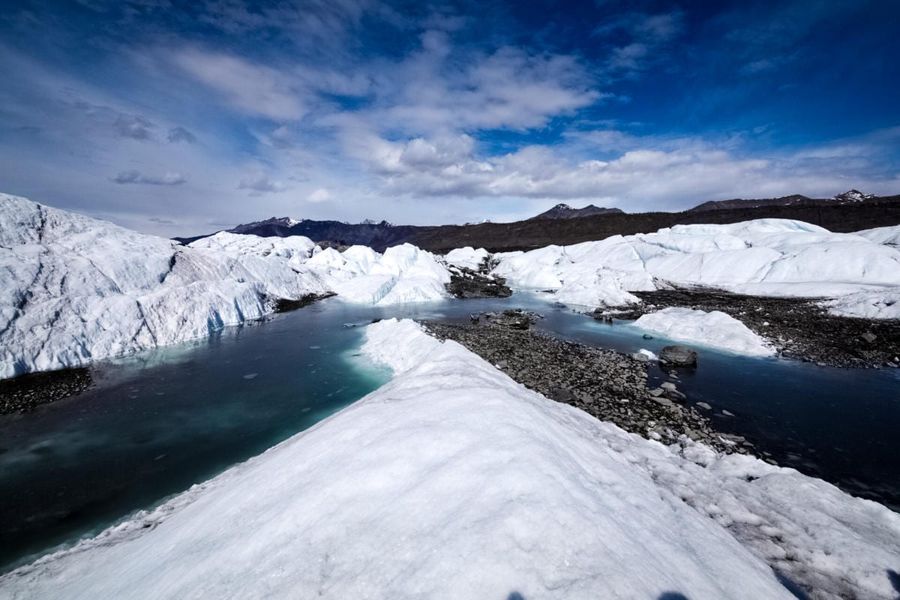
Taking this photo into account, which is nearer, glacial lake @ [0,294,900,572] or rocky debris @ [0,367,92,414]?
glacial lake @ [0,294,900,572]

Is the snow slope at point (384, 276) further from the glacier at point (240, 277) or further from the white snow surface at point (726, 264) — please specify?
the white snow surface at point (726, 264)

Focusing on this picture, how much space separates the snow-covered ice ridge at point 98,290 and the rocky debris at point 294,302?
818 mm

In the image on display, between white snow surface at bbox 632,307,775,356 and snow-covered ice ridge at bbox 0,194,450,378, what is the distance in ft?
80.0

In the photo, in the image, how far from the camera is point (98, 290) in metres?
15.8

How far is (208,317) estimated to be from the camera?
20047 mm

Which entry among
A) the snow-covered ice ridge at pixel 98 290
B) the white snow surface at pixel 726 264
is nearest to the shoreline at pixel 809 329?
the white snow surface at pixel 726 264

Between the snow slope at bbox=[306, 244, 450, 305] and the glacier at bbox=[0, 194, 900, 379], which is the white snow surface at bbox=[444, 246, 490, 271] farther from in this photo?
the snow slope at bbox=[306, 244, 450, 305]

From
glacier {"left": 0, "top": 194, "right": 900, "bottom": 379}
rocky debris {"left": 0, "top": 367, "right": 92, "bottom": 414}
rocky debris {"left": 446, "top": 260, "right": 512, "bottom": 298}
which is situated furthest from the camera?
rocky debris {"left": 446, "top": 260, "right": 512, "bottom": 298}

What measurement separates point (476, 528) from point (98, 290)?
19764mm

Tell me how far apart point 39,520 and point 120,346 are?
11.1m

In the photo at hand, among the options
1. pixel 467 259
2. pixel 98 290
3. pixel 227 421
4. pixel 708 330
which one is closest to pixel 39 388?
pixel 98 290

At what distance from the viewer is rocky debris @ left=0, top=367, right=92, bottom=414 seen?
35.9 feet

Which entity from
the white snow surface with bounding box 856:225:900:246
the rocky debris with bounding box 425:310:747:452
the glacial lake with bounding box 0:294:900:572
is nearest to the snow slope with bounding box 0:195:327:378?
the glacial lake with bounding box 0:294:900:572

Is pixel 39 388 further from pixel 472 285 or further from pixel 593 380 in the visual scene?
pixel 472 285
